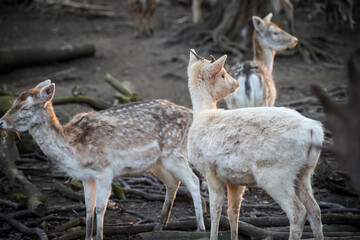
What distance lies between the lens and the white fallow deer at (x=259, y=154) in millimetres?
3850

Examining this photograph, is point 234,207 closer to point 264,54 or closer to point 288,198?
point 288,198

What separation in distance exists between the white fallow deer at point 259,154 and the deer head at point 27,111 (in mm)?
1518

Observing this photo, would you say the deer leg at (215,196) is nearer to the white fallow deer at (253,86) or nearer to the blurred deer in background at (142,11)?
the white fallow deer at (253,86)

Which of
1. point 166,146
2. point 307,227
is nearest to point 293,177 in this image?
point 307,227

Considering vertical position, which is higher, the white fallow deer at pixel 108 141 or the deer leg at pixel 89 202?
the white fallow deer at pixel 108 141

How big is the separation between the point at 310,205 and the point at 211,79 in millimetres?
1491

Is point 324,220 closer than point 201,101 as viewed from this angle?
No

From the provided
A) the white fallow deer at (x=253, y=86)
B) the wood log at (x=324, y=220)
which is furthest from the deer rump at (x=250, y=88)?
the wood log at (x=324, y=220)

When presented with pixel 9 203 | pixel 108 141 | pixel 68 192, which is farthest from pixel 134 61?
pixel 108 141

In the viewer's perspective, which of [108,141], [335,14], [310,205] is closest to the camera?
[310,205]

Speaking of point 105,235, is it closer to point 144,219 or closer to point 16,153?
point 144,219

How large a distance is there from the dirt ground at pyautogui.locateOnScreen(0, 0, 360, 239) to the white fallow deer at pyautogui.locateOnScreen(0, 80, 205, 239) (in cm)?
90

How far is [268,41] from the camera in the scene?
8.50 meters

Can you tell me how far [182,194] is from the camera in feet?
21.2
